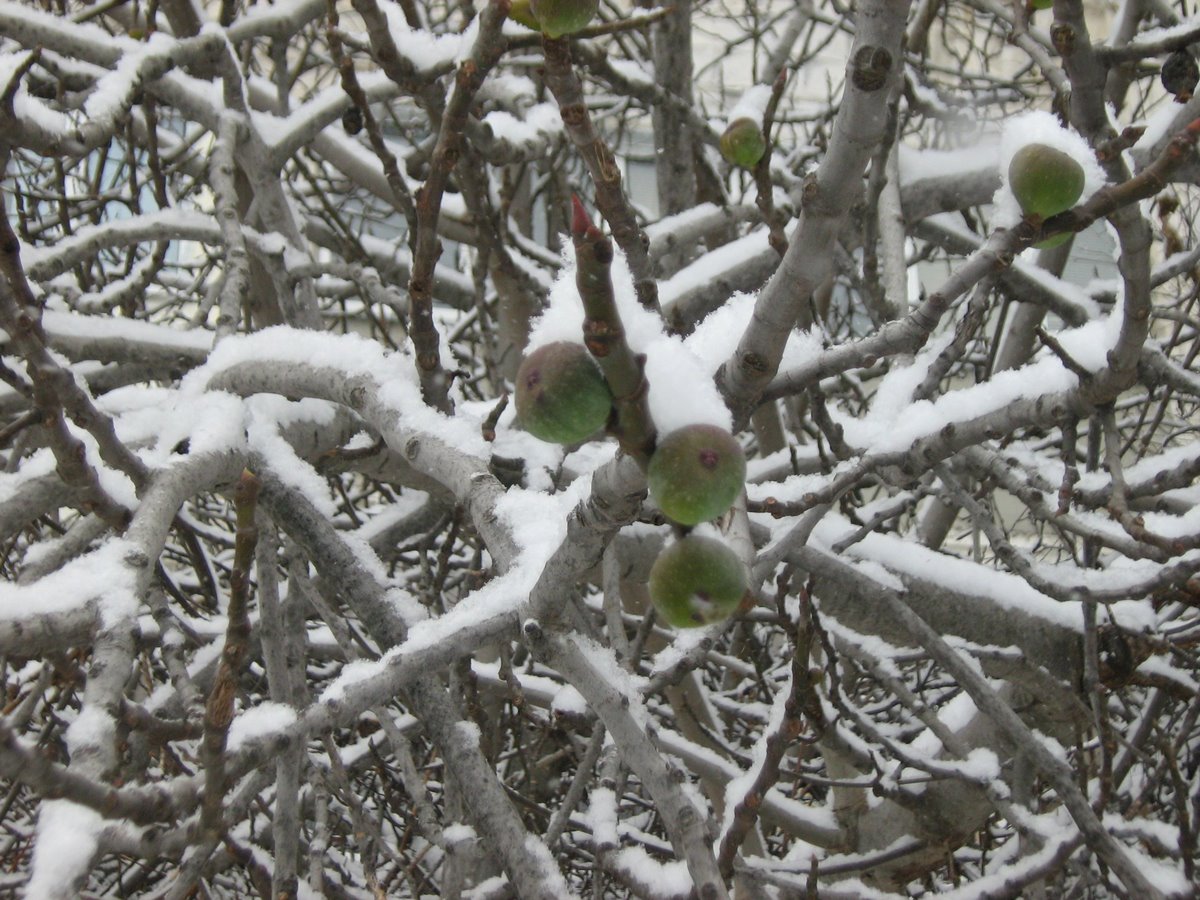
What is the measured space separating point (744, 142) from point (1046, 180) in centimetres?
74

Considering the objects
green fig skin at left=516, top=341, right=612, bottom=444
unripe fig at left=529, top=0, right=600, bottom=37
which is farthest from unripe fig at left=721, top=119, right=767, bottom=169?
green fig skin at left=516, top=341, right=612, bottom=444

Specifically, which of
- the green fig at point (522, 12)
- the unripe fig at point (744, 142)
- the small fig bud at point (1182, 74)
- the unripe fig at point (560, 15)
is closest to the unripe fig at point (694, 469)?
the unripe fig at point (560, 15)

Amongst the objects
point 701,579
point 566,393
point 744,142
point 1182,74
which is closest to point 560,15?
point 566,393

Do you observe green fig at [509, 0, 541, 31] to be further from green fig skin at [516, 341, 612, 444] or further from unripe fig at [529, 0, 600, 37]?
green fig skin at [516, 341, 612, 444]

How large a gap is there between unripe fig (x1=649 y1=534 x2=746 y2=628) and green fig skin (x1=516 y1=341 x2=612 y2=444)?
172 millimetres

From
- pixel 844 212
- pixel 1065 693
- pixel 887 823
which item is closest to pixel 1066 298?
pixel 1065 693

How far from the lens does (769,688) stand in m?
2.83

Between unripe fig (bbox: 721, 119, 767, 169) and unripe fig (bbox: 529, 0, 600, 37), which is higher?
unripe fig (bbox: 721, 119, 767, 169)

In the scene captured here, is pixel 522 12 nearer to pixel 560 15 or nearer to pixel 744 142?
pixel 560 15

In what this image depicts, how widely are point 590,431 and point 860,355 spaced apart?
415mm

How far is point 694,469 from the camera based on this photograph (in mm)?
735

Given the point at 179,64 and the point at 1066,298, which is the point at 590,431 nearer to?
the point at 179,64

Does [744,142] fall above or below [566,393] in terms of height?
above

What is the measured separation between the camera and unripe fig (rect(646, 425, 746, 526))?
74 centimetres
